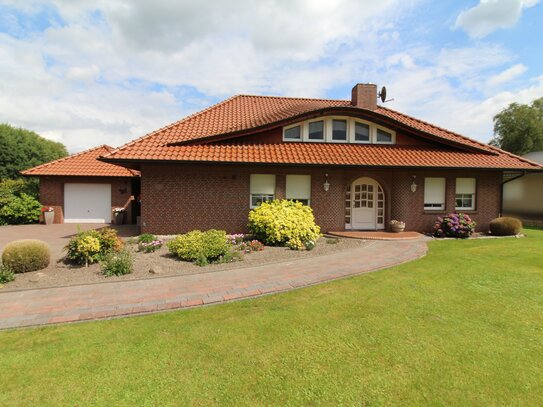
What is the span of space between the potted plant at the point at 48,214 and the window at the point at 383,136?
18.4 meters

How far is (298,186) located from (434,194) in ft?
21.2

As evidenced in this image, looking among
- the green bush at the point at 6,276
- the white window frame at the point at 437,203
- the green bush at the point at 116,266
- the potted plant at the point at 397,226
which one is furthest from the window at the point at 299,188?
the green bush at the point at 6,276

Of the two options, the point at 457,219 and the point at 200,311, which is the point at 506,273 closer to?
the point at 457,219

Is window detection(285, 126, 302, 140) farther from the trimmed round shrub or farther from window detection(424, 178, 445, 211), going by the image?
the trimmed round shrub

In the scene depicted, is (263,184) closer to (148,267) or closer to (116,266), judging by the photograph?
(148,267)

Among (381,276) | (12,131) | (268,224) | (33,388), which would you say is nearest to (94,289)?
(33,388)

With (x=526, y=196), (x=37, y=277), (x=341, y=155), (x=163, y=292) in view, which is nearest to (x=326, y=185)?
(x=341, y=155)

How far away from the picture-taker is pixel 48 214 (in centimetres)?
1691

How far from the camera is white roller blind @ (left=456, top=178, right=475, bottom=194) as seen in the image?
13.8m

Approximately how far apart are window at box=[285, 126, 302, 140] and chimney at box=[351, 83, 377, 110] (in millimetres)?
4765

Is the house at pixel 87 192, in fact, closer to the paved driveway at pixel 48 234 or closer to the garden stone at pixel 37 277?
the paved driveway at pixel 48 234

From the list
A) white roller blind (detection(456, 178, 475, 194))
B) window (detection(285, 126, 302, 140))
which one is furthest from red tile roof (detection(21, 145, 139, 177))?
white roller blind (detection(456, 178, 475, 194))

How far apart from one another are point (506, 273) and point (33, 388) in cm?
927

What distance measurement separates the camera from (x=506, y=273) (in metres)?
7.23
